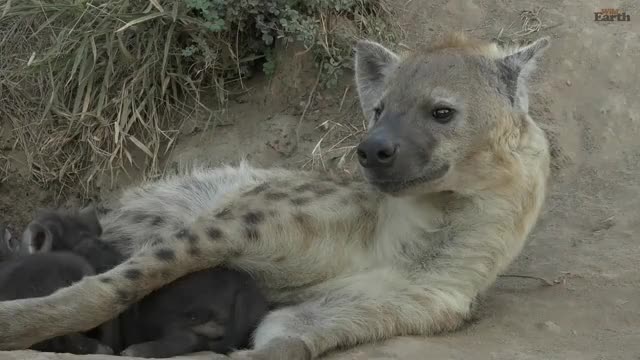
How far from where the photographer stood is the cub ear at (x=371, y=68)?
3256 millimetres

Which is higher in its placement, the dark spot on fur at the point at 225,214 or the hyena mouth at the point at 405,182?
the hyena mouth at the point at 405,182

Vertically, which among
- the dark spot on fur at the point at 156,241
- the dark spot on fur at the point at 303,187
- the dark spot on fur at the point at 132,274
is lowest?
the dark spot on fur at the point at 132,274

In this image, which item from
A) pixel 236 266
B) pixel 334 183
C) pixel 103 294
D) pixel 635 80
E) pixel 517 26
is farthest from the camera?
pixel 517 26

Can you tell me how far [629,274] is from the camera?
3.27 metres

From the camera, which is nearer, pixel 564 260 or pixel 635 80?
pixel 564 260

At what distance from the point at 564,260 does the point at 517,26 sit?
1.60 metres

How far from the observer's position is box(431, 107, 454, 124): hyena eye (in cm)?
287

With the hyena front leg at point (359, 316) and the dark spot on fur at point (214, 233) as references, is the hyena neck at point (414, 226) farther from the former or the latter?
the dark spot on fur at point (214, 233)

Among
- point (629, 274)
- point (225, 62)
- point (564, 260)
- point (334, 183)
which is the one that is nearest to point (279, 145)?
point (225, 62)

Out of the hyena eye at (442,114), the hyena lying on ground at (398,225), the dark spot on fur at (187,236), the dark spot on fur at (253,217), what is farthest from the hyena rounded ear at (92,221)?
the hyena eye at (442,114)

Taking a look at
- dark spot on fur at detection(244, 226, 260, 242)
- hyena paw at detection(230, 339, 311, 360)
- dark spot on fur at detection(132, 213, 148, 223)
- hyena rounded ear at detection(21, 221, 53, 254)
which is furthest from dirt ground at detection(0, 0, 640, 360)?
hyena rounded ear at detection(21, 221, 53, 254)

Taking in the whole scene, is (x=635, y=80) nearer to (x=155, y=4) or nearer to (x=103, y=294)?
(x=155, y=4)

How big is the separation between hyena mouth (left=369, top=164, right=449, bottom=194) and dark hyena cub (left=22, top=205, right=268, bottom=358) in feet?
1.67

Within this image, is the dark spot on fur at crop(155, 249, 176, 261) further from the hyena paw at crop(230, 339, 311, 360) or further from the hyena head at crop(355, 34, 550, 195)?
the hyena head at crop(355, 34, 550, 195)
